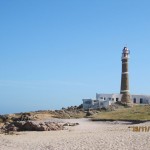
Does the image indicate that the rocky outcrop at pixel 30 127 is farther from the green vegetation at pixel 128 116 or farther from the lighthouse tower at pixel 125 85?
the lighthouse tower at pixel 125 85

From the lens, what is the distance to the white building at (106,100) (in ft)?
224

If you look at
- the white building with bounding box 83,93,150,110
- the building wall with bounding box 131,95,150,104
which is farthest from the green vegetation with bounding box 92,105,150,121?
the building wall with bounding box 131,95,150,104

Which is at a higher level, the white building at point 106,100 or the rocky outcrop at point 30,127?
the white building at point 106,100

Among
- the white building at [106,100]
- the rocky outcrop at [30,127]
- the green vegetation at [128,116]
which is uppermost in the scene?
the white building at [106,100]

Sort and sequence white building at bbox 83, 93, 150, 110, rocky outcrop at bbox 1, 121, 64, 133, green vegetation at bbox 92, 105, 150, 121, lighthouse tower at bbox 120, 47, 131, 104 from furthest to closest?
lighthouse tower at bbox 120, 47, 131, 104, white building at bbox 83, 93, 150, 110, green vegetation at bbox 92, 105, 150, 121, rocky outcrop at bbox 1, 121, 64, 133

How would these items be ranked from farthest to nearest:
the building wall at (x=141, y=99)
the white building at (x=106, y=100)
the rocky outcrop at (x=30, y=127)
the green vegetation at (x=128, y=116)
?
1. the building wall at (x=141, y=99)
2. the white building at (x=106, y=100)
3. the green vegetation at (x=128, y=116)
4. the rocky outcrop at (x=30, y=127)

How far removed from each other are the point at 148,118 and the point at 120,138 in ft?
72.8

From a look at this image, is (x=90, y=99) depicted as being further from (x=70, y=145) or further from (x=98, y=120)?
(x=70, y=145)

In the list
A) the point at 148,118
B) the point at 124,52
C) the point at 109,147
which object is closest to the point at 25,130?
the point at 109,147

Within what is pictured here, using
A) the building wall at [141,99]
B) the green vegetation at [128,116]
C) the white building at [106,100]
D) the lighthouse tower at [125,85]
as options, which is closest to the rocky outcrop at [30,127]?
the green vegetation at [128,116]

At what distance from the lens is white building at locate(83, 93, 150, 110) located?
224ft

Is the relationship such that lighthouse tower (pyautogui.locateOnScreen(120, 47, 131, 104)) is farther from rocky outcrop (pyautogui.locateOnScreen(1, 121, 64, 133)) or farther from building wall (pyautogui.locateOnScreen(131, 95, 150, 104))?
rocky outcrop (pyautogui.locateOnScreen(1, 121, 64, 133))

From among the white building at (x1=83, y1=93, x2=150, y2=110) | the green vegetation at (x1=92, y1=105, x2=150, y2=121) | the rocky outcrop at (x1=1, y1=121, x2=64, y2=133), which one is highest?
the white building at (x1=83, y1=93, x2=150, y2=110)

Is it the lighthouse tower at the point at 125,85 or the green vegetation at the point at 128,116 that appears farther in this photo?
the lighthouse tower at the point at 125,85
